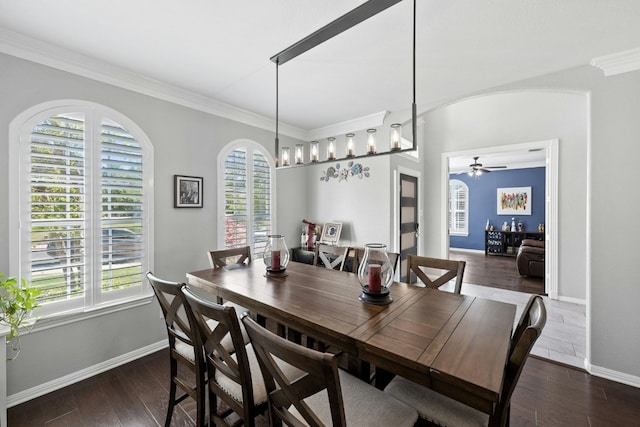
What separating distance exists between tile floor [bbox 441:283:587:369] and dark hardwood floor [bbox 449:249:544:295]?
41cm

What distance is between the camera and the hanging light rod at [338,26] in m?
1.57

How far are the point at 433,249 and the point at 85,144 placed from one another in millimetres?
5542

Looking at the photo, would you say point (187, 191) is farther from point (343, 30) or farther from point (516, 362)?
point (516, 362)

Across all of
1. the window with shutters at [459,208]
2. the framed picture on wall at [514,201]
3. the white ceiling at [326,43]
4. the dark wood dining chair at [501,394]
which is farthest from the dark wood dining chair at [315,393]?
the window with shutters at [459,208]

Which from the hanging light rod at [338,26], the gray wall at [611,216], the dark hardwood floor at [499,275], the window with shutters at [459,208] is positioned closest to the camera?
the hanging light rod at [338,26]

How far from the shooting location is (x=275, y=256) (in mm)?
2316

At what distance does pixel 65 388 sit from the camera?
2201mm

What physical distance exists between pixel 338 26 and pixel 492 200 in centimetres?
882

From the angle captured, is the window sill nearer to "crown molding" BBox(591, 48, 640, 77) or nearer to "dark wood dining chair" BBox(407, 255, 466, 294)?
"dark wood dining chair" BBox(407, 255, 466, 294)

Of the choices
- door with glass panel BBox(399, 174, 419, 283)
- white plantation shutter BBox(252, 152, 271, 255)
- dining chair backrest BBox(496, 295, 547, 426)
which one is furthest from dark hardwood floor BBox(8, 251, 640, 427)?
door with glass panel BBox(399, 174, 419, 283)

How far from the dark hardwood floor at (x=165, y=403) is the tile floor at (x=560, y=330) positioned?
30 cm

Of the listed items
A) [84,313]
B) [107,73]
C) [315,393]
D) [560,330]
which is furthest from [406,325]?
[560,330]

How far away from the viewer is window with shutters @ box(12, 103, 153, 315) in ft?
6.82

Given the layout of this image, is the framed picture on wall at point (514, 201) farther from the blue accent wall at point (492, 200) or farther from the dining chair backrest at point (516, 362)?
the dining chair backrest at point (516, 362)
